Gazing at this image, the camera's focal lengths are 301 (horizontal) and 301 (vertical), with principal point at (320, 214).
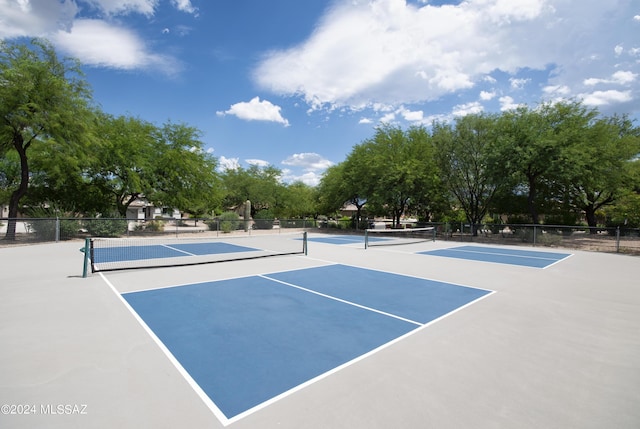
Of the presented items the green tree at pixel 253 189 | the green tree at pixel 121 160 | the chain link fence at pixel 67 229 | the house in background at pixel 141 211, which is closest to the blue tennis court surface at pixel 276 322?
the chain link fence at pixel 67 229

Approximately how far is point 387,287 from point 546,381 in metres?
4.92

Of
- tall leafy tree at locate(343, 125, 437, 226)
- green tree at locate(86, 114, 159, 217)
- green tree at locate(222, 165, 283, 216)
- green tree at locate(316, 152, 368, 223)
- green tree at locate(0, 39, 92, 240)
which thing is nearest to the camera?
green tree at locate(0, 39, 92, 240)

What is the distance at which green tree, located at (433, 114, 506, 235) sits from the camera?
24875mm

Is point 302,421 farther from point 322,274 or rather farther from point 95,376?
point 322,274

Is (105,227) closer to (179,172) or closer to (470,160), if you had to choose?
(179,172)

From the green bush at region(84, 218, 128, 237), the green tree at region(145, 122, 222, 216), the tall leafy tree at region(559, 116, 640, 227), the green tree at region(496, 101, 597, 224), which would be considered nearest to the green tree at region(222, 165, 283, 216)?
the green tree at region(145, 122, 222, 216)

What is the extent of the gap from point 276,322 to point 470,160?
26589 millimetres

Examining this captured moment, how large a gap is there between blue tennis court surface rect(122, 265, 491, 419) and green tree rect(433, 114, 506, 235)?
64.7ft

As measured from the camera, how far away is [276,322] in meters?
5.69

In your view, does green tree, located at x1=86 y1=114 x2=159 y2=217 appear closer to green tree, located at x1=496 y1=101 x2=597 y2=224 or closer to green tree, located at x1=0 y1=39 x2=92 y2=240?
green tree, located at x1=0 y1=39 x2=92 y2=240

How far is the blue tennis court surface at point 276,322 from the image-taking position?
377 cm

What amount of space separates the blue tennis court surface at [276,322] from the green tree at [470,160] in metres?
19.7

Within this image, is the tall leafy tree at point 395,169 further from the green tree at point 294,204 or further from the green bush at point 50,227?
the green bush at point 50,227

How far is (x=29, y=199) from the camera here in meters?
24.1
